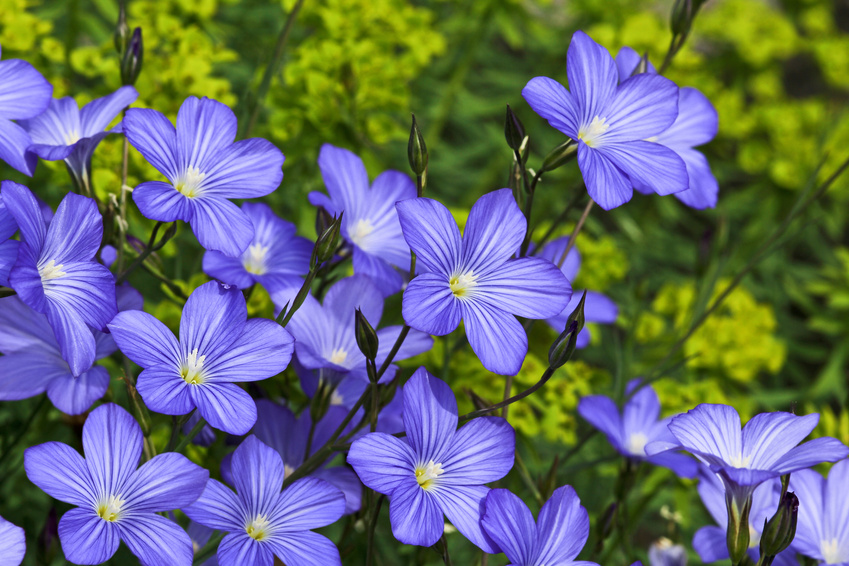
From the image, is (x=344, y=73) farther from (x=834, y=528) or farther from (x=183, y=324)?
(x=834, y=528)

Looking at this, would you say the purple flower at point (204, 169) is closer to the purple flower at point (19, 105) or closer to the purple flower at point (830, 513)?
the purple flower at point (19, 105)

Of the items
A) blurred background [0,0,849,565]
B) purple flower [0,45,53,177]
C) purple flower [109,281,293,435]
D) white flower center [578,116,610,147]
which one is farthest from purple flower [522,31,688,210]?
purple flower [0,45,53,177]

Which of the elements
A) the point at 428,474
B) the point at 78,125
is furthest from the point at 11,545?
the point at 78,125

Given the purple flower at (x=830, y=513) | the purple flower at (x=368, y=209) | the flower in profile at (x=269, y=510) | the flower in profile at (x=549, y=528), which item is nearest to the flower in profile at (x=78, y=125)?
the purple flower at (x=368, y=209)

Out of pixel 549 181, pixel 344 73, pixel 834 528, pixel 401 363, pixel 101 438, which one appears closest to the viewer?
pixel 101 438

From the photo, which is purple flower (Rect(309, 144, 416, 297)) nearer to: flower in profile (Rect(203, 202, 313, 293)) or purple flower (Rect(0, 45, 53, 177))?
flower in profile (Rect(203, 202, 313, 293))

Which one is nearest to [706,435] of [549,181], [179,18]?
[179,18]

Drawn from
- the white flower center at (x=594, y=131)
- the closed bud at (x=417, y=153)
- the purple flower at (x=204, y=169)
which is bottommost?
the purple flower at (x=204, y=169)
